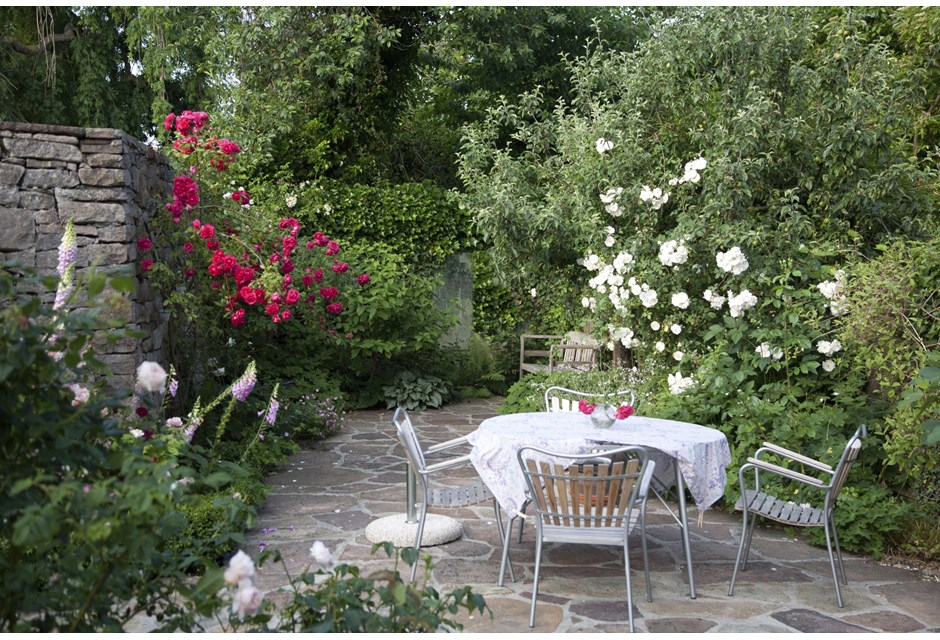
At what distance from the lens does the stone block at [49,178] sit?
493 cm

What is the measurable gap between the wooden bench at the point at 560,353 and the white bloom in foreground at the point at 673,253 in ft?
6.48

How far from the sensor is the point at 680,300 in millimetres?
6133

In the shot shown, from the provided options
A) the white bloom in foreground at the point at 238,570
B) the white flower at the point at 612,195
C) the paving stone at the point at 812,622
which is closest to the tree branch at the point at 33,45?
the white flower at the point at 612,195

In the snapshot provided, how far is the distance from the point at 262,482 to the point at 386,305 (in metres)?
3.54

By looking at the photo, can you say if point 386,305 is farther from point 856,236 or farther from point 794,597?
point 794,597

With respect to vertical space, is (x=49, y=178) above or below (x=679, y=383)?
above

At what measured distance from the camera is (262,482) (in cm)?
589

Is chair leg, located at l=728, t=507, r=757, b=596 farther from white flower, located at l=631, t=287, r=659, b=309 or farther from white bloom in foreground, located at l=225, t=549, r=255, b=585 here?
white bloom in foreground, located at l=225, t=549, r=255, b=585

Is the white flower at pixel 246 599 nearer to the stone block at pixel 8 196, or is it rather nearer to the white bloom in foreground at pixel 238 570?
the white bloom in foreground at pixel 238 570

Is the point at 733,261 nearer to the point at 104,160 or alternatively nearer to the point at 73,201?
the point at 104,160

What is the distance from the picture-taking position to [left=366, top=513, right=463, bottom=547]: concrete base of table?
15.4ft

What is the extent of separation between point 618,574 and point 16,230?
13.1 feet

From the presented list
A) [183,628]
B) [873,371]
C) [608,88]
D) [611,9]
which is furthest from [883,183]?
[611,9]

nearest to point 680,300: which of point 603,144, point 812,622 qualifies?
point 603,144
